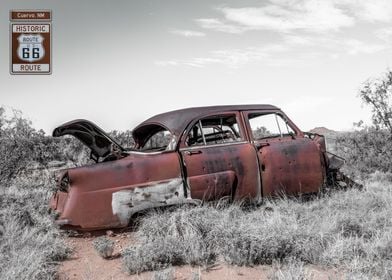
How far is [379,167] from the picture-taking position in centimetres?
1049

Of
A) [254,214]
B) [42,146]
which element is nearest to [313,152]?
[254,214]

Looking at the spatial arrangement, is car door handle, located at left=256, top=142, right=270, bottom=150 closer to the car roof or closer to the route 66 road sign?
the car roof

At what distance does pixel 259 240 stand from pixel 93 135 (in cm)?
274

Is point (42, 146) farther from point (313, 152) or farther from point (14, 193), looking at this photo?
point (313, 152)

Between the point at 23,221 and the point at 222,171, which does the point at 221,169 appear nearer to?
the point at 222,171

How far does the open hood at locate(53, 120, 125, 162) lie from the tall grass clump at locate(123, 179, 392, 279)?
3.91 feet

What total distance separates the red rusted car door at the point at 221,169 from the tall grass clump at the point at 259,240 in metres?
0.27

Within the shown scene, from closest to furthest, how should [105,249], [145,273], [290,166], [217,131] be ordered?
[145,273], [105,249], [290,166], [217,131]

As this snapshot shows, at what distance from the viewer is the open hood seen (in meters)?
5.62

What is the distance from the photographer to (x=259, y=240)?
435cm

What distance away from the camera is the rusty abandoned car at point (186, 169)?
5117mm

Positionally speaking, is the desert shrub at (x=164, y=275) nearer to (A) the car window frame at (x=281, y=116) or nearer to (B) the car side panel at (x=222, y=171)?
(B) the car side panel at (x=222, y=171)

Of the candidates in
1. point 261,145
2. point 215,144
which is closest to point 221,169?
point 215,144

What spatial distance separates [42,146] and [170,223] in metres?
7.39
